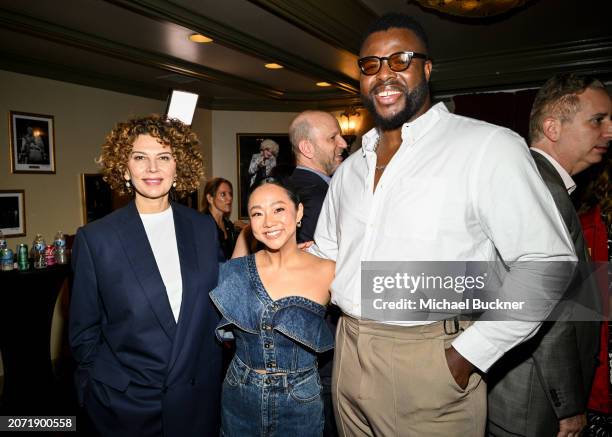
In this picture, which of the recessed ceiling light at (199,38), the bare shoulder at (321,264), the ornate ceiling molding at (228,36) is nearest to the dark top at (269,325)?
the bare shoulder at (321,264)

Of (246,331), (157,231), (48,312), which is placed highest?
(157,231)

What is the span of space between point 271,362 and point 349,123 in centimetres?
664

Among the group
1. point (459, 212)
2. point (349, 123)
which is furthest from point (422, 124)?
point (349, 123)

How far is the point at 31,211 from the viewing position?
4816mm

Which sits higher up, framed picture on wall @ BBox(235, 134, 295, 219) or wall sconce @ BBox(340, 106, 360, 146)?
wall sconce @ BBox(340, 106, 360, 146)

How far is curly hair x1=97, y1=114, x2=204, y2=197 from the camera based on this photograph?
1.93 metres

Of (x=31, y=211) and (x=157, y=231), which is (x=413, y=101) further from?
(x=31, y=211)

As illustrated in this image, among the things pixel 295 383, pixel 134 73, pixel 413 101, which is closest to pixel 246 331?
pixel 295 383

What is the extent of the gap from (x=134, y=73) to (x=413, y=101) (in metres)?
5.16

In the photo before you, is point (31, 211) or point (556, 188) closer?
point (556, 188)

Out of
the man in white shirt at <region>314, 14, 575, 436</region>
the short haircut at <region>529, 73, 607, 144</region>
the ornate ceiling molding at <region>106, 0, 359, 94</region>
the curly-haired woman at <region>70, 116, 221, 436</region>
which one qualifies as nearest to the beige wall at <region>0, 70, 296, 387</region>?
the ornate ceiling molding at <region>106, 0, 359, 94</region>

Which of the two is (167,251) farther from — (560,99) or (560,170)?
(560,99)

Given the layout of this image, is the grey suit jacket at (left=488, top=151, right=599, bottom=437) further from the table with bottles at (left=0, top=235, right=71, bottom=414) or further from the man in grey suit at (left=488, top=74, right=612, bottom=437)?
the table with bottles at (left=0, top=235, right=71, bottom=414)

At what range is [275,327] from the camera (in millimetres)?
1692
